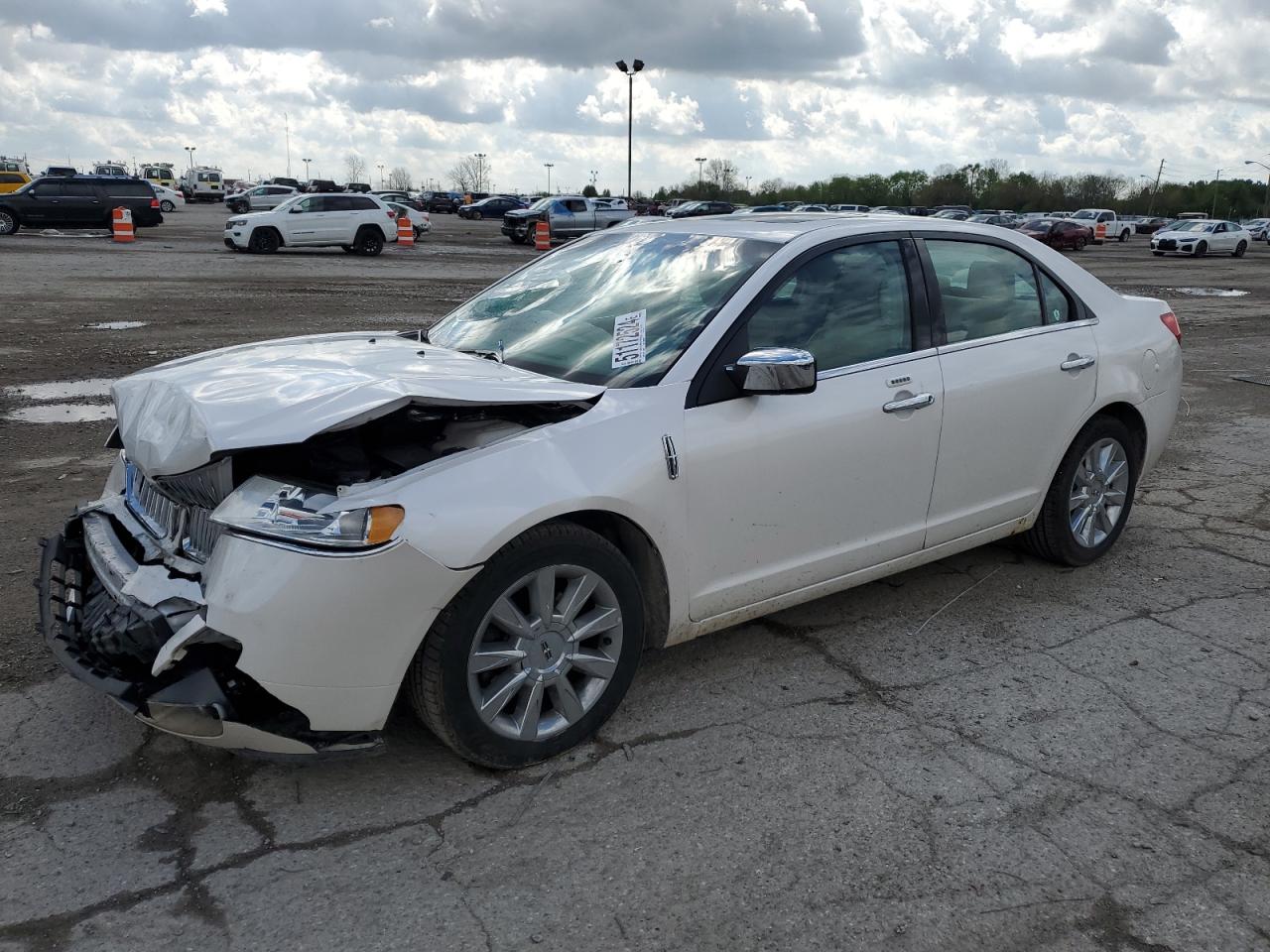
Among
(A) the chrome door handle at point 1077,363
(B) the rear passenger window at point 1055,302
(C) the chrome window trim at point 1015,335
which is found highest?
(B) the rear passenger window at point 1055,302

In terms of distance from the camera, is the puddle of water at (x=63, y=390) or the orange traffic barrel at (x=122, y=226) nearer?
the puddle of water at (x=63, y=390)

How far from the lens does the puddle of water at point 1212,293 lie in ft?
74.0

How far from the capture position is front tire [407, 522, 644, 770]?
119 inches

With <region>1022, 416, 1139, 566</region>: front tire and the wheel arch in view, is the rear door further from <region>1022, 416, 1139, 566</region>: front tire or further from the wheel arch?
the wheel arch

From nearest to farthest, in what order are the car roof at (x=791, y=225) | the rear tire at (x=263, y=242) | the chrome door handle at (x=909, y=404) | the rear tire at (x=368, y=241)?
1. the chrome door handle at (x=909, y=404)
2. the car roof at (x=791, y=225)
3. the rear tire at (x=263, y=242)
4. the rear tire at (x=368, y=241)

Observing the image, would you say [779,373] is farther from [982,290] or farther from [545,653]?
[982,290]

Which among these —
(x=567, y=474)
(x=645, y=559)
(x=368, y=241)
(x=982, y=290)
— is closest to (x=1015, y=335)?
(x=982, y=290)

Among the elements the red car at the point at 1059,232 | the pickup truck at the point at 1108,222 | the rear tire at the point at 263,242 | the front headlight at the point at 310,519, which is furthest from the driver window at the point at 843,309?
the pickup truck at the point at 1108,222

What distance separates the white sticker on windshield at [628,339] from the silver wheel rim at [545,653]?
0.82 meters

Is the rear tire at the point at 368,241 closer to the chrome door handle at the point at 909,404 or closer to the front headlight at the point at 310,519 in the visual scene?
the chrome door handle at the point at 909,404

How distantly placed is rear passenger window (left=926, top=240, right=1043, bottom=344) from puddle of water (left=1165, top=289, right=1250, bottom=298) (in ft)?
66.9

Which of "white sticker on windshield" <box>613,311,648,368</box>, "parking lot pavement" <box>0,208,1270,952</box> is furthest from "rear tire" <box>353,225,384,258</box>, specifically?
"white sticker on windshield" <box>613,311,648,368</box>

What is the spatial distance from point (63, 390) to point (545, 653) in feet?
24.4

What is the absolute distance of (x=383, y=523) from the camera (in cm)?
286
